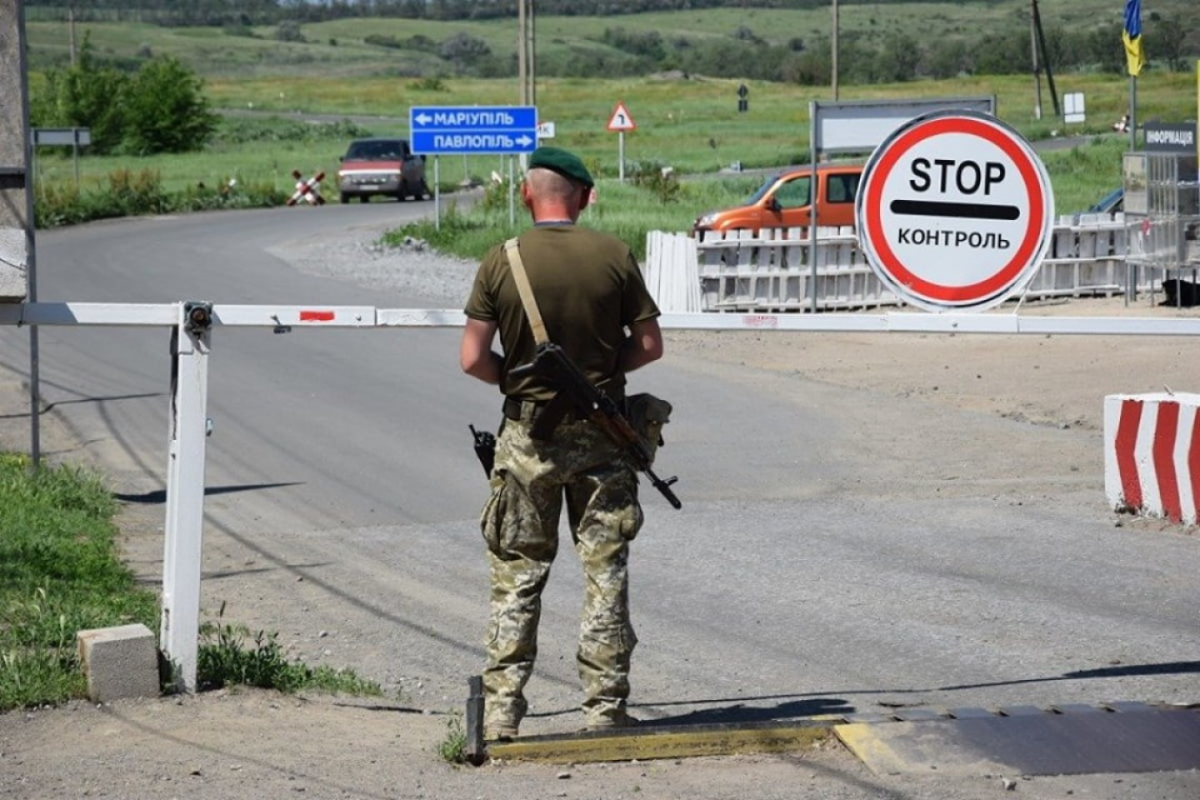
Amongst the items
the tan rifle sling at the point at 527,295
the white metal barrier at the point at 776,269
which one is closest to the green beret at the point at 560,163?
the tan rifle sling at the point at 527,295

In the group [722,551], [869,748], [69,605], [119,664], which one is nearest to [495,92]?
[722,551]

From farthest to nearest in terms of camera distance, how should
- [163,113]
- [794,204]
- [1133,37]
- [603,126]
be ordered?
[603,126] < [163,113] < [794,204] < [1133,37]

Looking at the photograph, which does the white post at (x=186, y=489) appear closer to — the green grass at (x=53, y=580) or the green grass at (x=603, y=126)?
the green grass at (x=53, y=580)

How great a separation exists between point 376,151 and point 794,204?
79.3ft

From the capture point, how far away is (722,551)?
9.95 meters

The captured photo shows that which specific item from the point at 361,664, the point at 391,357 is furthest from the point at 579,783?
the point at 391,357

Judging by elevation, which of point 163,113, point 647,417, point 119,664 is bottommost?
point 119,664

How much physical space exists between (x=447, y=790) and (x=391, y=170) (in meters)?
45.9

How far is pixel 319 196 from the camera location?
51031 mm

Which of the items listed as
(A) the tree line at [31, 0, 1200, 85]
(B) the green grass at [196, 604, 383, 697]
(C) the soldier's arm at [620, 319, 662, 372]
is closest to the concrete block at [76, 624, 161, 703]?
(B) the green grass at [196, 604, 383, 697]

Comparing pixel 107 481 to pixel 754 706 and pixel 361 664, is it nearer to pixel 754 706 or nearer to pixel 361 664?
pixel 361 664

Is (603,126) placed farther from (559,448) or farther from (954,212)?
(559,448)

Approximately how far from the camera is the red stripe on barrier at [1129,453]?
10.6 m

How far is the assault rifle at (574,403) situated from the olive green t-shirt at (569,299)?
0.06m
